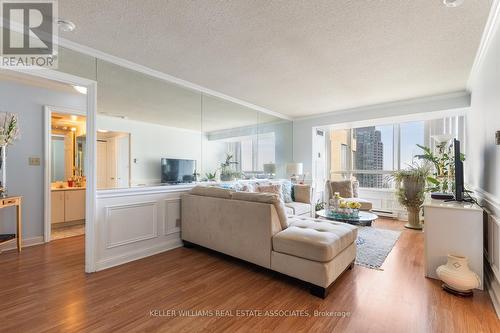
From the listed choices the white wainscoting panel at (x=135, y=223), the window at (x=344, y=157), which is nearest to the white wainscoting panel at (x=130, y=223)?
the white wainscoting panel at (x=135, y=223)

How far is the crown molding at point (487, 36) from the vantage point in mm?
1951

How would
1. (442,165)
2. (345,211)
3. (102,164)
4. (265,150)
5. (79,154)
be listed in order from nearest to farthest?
(102,164) < (345,211) < (442,165) < (79,154) < (265,150)

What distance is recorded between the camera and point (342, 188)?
547 cm

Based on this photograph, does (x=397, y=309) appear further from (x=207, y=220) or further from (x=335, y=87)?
(x=335, y=87)

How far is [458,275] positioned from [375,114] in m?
3.54

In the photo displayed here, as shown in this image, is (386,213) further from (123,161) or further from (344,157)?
(123,161)

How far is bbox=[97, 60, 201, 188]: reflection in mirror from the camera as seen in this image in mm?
2891

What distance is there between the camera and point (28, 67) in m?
2.35

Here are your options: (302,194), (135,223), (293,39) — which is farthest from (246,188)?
(293,39)

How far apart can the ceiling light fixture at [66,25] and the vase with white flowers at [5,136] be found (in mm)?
1993

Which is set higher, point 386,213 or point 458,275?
point 458,275

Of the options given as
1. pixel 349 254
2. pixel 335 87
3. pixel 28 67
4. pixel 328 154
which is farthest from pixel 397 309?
pixel 328 154

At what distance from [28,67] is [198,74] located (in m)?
1.85

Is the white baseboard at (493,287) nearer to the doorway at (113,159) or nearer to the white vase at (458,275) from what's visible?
the white vase at (458,275)
